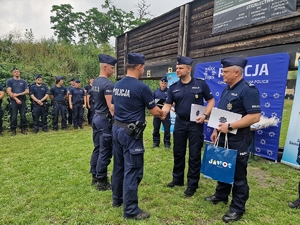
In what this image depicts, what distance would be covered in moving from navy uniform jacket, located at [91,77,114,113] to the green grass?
1308mm

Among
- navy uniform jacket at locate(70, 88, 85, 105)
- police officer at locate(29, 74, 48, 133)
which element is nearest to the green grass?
police officer at locate(29, 74, 48, 133)

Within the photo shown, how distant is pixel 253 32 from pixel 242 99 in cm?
347

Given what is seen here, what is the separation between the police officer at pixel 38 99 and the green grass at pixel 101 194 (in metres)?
2.83

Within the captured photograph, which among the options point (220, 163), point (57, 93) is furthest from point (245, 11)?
point (57, 93)

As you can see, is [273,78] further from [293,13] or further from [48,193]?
[48,193]

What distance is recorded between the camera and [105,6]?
1172 inches

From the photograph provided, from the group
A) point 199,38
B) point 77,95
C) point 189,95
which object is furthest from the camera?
point 77,95

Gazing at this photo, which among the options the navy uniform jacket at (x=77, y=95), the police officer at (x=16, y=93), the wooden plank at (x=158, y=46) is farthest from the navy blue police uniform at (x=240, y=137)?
the navy uniform jacket at (x=77, y=95)

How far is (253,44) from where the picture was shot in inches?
210

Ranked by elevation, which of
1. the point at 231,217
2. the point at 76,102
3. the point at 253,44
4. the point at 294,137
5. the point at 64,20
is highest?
the point at 64,20

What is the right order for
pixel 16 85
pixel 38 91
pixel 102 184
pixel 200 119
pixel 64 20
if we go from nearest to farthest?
pixel 200 119 < pixel 102 184 < pixel 16 85 < pixel 38 91 < pixel 64 20

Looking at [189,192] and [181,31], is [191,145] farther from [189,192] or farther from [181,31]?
[181,31]

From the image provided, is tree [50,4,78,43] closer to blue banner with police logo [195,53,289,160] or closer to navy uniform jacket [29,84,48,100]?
navy uniform jacket [29,84,48,100]

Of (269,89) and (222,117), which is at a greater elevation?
(269,89)
